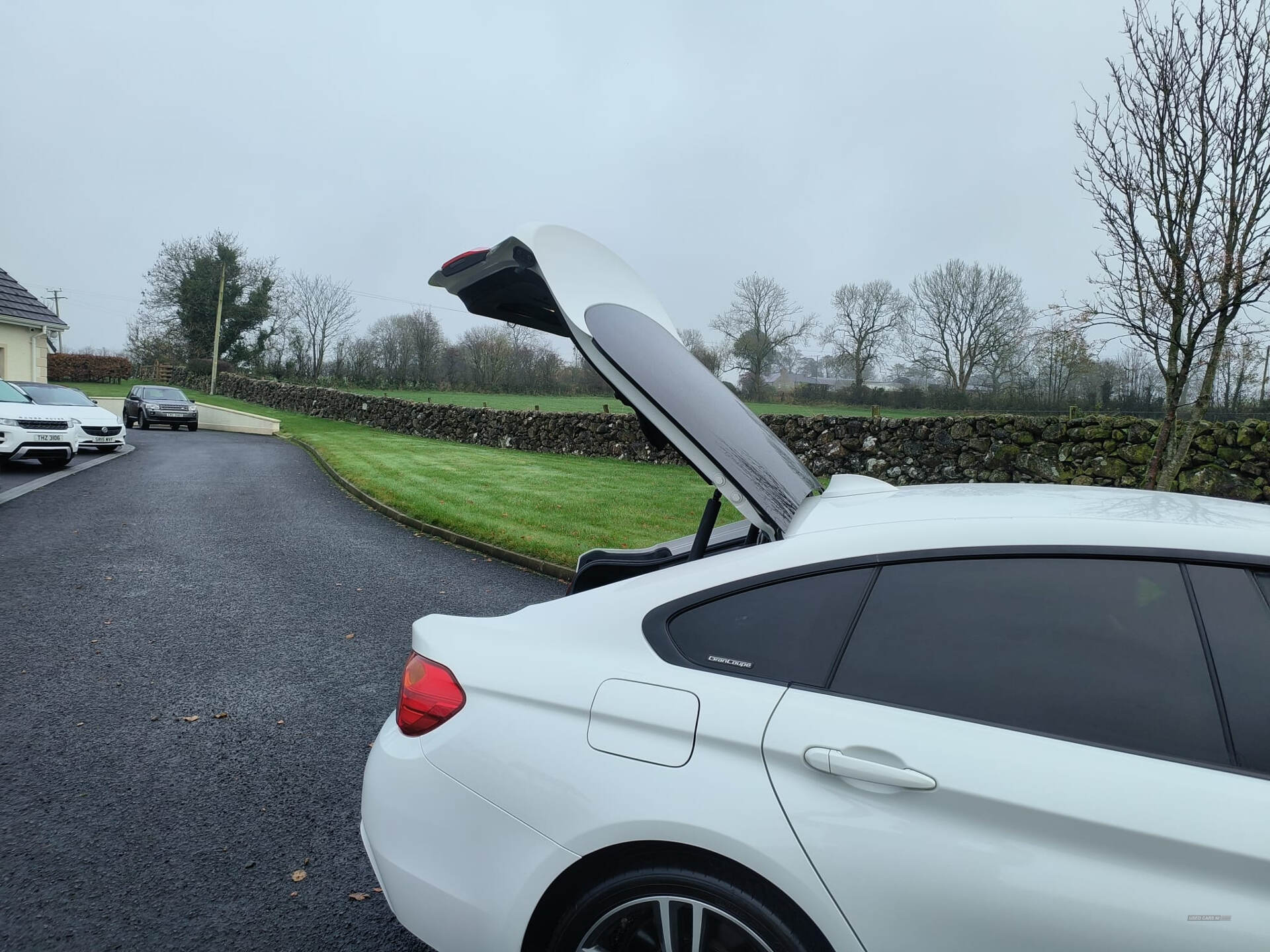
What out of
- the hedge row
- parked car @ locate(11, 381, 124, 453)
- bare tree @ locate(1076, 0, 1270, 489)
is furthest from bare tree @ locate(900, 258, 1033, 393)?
the hedge row

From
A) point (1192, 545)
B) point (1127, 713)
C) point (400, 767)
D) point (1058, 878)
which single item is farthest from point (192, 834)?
point (1192, 545)

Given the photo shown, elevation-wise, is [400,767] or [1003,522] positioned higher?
[1003,522]

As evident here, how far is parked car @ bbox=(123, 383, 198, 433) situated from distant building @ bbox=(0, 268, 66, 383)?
173 inches

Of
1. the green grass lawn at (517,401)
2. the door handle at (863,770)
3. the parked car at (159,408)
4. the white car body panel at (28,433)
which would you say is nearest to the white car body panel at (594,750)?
the door handle at (863,770)

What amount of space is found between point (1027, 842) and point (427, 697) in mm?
1463

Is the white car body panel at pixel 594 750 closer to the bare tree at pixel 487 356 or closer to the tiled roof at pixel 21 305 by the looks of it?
the tiled roof at pixel 21 305

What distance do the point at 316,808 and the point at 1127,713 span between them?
3.08 metres

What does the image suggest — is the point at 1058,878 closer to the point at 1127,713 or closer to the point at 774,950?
the point at 1127,713

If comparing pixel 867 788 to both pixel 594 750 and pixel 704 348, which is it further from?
pixel 704 348

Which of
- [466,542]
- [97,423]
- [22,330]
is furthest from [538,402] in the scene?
[466,542]

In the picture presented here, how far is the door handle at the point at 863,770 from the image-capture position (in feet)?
4.83

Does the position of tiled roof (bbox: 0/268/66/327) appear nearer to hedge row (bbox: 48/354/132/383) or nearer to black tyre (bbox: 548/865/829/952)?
black tyre (bbox: 548/865/829/952)

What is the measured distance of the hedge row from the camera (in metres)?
48.2

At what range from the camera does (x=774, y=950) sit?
1.56 meters
